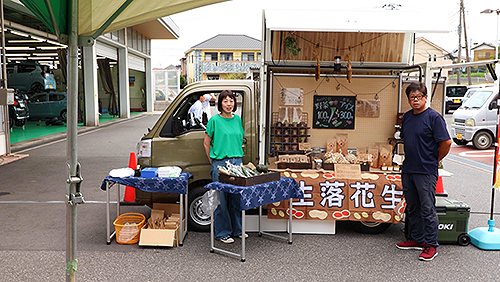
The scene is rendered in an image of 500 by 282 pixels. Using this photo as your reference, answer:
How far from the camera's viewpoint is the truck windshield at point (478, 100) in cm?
1491

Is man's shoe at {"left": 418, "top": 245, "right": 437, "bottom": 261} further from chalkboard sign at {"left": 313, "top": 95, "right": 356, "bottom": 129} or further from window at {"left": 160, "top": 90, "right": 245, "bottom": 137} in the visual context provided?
window at {"left": 160, "top": 90, "right": 245, "bottom": 137}

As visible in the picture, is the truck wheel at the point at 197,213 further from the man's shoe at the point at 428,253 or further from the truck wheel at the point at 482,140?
the truck wheel at the point at 482,140

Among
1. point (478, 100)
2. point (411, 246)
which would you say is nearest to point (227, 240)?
point (411, 246)

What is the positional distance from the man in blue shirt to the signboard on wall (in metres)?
0.52

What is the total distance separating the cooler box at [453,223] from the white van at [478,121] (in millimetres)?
10570

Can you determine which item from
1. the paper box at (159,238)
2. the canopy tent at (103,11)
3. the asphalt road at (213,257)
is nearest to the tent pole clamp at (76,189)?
the canopy tent at (103,11)

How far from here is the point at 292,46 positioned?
6.39m

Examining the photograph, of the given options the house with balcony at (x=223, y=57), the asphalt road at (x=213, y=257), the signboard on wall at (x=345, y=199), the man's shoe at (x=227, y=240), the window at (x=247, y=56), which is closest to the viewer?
the asphalt road at (x=213, y=257)

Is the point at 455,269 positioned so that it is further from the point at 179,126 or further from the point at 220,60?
the point at 220,60

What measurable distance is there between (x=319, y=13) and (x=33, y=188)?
6449 millimetres

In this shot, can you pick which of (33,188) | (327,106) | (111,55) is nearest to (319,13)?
(327,106)

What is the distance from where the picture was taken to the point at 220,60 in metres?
72.8

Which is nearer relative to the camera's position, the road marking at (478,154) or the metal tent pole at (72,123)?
the metal tent pole at (72,123)

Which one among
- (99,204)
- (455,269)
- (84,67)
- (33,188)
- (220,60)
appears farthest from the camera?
(220,60)
